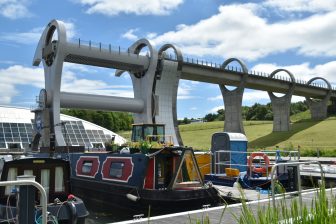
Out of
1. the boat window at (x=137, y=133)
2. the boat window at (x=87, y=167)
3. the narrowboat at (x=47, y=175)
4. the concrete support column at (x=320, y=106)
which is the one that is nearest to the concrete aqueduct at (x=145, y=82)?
the concrete support column at (x=320, y=106)

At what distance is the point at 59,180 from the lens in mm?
10852

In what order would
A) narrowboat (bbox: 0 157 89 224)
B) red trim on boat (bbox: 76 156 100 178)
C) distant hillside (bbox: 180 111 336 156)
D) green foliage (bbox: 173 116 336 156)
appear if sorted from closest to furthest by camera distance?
narrowboat (bbox: 0 157 89 224) → red trim on boat (bbox: 76 156 100 178) → green foliage (bbox: 173 116 336 156) → distant hillside (bbox: 180 111 336 156)

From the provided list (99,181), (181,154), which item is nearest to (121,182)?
(99,181)

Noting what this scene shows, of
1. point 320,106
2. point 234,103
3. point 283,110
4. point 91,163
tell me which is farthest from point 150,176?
point 320,106

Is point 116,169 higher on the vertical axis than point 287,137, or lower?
lower

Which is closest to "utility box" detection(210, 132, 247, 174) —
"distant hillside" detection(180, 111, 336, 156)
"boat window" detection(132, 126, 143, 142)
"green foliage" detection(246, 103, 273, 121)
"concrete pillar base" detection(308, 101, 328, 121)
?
"boat window" detection(132, 126, 143, 142)

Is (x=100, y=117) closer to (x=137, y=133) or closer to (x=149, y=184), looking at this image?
(x=137, y=133)

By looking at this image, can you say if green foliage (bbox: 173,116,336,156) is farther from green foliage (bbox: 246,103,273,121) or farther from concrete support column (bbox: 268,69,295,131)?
green foliage (bbox: 246,103,273,121)

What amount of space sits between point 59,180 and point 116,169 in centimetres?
576

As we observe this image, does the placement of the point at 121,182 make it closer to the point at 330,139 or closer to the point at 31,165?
the point at 31,165

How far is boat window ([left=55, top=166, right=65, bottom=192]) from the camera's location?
10797mm

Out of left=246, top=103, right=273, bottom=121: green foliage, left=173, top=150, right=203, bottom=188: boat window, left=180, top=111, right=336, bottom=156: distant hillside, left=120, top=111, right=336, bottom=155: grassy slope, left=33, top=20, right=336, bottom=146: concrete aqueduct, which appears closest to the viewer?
left=173, top=150, right=203, bottom=188: boat window

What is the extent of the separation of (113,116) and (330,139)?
72.9m

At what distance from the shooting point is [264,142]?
224 ft
